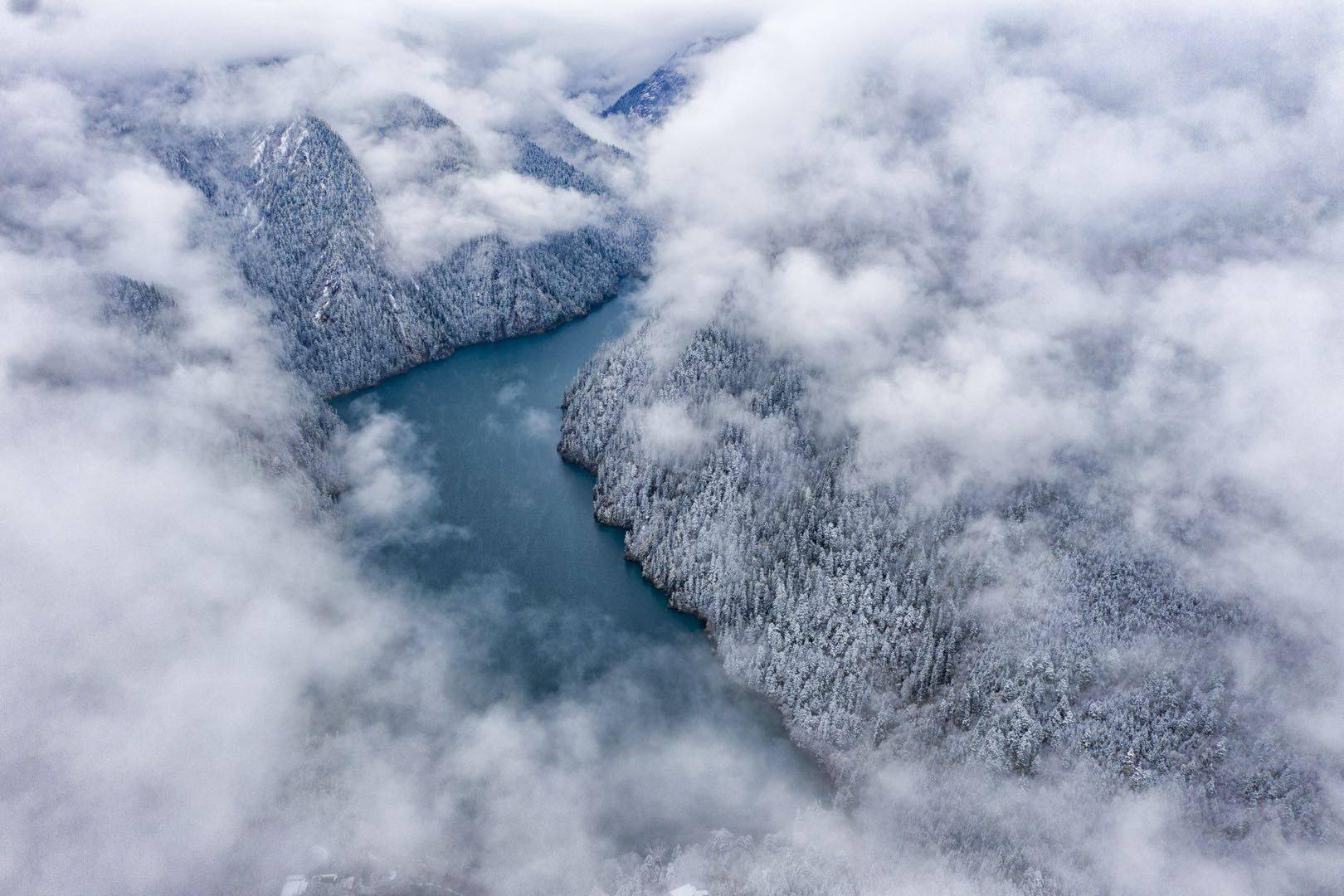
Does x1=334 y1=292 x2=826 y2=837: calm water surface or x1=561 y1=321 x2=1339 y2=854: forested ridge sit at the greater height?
x1=561 y1=321 x2=1339 y2=854: forested ridge

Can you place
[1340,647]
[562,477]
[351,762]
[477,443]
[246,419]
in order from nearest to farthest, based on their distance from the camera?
[351,762]
[1340,647]
[246,419]
[562,477]
[477,443]

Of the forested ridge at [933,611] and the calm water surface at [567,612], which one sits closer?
the forested ridge at [933,611]

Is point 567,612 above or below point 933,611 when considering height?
below

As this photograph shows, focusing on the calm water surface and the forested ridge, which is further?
the calm water surface

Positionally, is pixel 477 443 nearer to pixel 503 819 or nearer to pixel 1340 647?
pixel 503 819

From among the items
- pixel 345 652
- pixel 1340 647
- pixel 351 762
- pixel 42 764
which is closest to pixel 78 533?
pixel 42 764

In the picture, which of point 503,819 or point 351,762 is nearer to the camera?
point 503,819

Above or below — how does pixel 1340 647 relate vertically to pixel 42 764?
above

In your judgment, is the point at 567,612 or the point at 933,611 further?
the point at 567,612
